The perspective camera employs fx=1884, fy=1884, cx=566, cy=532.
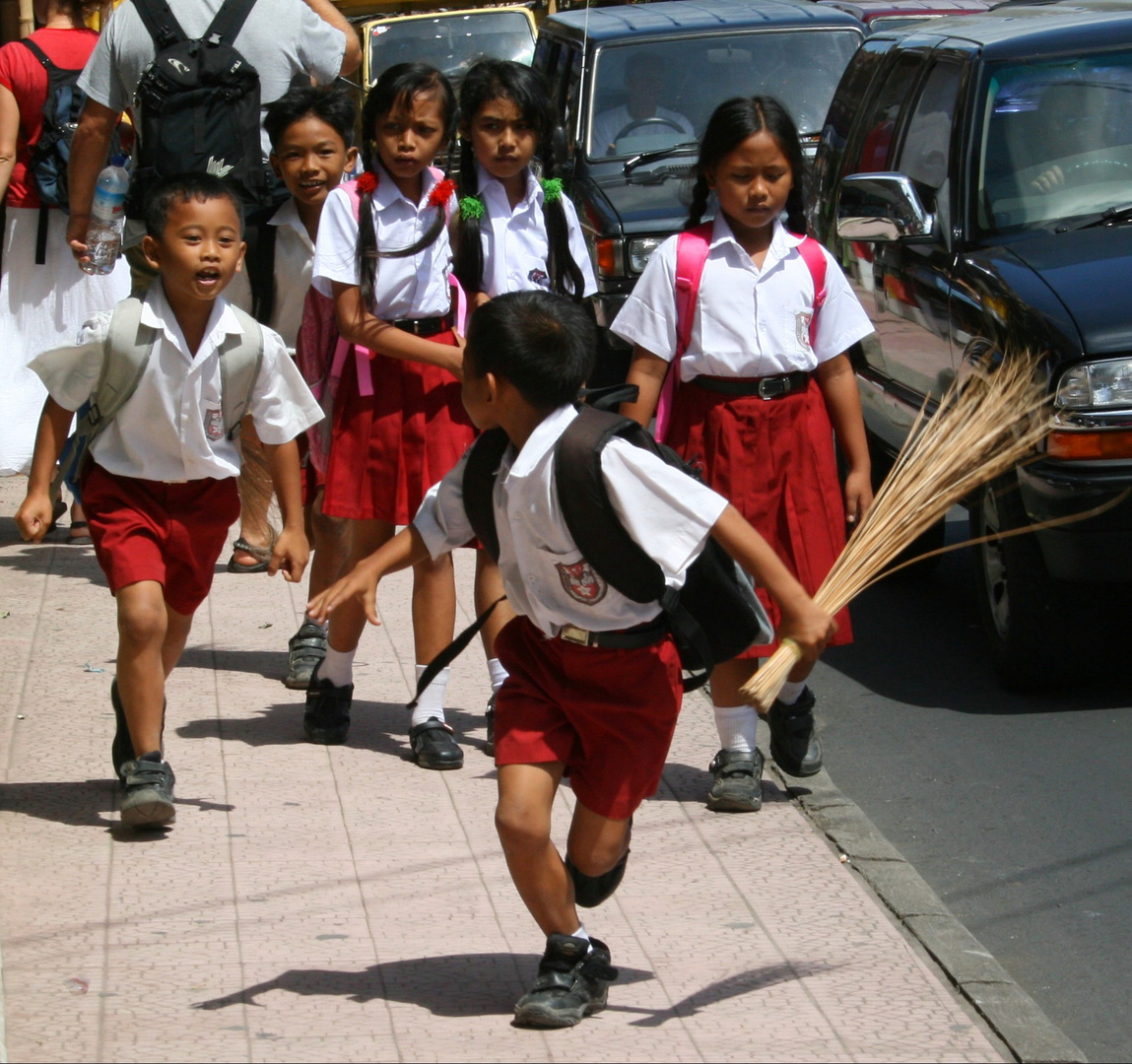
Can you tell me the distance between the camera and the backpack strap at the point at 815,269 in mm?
4969

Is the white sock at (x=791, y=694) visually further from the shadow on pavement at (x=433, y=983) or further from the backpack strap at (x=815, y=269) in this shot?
the shadow on pavement at (x=433, y=983)

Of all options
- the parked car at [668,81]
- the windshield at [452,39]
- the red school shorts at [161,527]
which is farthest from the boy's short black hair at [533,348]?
the windshield at [452,39]

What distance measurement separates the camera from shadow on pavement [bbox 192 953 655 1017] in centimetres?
380

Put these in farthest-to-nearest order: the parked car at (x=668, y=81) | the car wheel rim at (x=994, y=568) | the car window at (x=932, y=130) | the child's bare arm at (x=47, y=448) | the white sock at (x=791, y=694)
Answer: the parked car at (x=668, y=81) → the car window at (x=932, y=130) → the car wheel rim at (x=994, y=568) → the white sock at (x=791, y=694) → the child's bare arm at (x=47, y=448)

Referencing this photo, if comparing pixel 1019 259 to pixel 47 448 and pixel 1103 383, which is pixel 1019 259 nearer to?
pixel 1103 383

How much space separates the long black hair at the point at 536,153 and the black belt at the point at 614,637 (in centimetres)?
200

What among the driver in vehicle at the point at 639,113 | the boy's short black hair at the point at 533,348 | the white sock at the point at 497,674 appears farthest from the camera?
the driver in vehicle at the point at 639,113

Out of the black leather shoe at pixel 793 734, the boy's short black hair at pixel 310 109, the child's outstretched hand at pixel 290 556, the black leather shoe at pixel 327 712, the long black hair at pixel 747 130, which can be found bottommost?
the black leather shoe at pixel 327 712

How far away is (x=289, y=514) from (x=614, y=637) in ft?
4.55

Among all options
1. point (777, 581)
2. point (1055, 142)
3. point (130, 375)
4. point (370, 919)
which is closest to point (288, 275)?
point (130, 375)

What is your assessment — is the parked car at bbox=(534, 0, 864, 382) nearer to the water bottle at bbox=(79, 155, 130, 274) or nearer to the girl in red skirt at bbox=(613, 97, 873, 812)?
the water bottle at bbox=(79, 155, 130, 274)

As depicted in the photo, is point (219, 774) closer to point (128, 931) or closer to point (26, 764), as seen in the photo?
point (26, 764)

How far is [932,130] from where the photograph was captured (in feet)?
23.2

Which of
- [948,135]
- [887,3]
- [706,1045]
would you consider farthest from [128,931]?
[887,3]
